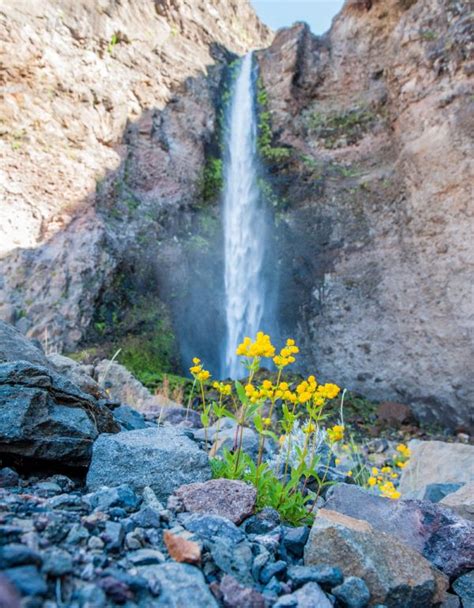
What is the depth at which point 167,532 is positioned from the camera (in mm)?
1327

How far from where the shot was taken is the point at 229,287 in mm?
11523

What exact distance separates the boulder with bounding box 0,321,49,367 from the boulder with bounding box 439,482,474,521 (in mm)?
2793

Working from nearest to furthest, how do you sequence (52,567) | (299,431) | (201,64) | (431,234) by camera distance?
1. (52,567)
2. (299,431)
3. (431,234)
4. (201,64)

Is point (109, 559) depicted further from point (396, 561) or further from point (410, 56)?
point (410, 56)

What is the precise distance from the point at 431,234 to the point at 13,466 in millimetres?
9450

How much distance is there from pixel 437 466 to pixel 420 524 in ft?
8.87

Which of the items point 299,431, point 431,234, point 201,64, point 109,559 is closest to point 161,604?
point 109,559

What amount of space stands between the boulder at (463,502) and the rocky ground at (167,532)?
2cm

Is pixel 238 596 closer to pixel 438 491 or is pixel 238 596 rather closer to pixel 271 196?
pixel 438 491

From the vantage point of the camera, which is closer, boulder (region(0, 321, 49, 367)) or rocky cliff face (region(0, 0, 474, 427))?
boulder (region(0, 321, 49, 367))

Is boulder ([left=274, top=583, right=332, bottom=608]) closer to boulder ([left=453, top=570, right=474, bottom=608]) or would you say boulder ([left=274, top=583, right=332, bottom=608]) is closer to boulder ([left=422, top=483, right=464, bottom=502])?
boulder ([left=453, top=570, right=474, bottom=608])

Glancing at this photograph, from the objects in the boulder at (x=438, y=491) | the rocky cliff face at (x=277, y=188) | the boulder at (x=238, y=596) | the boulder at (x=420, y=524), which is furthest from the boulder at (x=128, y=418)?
the rocky cliff face at (x=277, y=188)

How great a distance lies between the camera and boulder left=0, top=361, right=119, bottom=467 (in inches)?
74.7

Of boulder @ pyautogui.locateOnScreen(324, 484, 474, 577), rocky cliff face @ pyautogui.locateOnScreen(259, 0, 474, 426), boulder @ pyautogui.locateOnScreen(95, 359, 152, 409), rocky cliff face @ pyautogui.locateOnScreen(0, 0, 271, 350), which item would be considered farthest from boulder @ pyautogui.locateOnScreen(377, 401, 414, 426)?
rocky cliff face @ pyautogui.locateOnScreen(0, 0, 271, 350)
